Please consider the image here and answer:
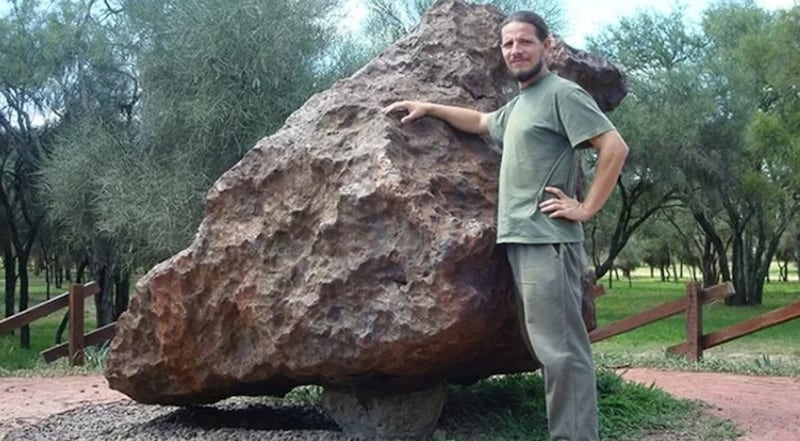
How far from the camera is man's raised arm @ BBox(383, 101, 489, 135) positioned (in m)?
5.24

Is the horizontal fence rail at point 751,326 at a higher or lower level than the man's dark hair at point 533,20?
lower

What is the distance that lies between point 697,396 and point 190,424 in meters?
4.27

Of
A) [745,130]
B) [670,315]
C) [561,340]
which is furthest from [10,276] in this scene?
[561,340]

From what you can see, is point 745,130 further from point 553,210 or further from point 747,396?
point 553,210

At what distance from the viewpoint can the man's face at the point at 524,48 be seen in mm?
4598

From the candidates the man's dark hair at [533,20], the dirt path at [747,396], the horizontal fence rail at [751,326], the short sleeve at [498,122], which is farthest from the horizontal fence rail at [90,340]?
the man's dark hair at [533,20]

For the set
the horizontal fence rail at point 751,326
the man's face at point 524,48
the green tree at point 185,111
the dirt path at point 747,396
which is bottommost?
the dirt path at point 747,396

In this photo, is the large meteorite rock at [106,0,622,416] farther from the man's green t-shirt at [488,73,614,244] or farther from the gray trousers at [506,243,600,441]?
the gray trousers at [506,243,600,441]

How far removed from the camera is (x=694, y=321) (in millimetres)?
10781

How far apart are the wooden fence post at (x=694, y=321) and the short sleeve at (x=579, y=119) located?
6.86m

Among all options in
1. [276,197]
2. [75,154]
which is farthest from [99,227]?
[276,197]

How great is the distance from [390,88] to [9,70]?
52.9ft

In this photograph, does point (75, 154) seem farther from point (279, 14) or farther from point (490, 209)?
point (490, 209)

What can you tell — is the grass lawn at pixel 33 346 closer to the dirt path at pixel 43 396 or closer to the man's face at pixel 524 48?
the dirt path at pixel 43 396
